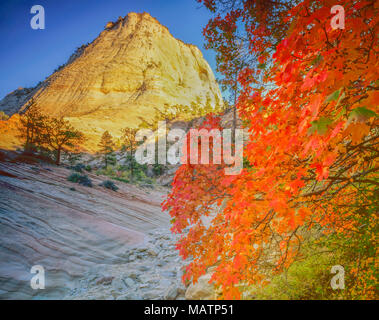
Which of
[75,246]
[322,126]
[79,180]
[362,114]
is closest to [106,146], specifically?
[79,180]

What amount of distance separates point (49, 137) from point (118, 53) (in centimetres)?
4547

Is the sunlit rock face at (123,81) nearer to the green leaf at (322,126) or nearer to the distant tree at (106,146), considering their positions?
the distant tree at (106,146)

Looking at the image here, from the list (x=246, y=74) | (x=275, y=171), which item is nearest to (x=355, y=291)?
(x=275, y=171)

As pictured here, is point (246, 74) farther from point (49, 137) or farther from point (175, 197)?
point (49, 137)

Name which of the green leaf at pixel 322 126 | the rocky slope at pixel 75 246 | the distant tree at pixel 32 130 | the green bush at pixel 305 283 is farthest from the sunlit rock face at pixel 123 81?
the green leaf at pixel 322 126

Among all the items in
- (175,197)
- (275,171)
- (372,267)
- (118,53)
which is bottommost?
(372,267)

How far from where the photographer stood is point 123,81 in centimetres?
4403

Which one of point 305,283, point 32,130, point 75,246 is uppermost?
point 32,130

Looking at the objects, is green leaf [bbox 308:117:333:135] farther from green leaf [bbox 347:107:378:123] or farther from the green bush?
the green bush

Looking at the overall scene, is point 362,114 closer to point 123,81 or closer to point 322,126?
point 322,126

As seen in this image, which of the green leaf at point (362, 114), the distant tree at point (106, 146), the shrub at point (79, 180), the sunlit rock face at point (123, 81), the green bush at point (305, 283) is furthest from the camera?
the sunlit rock face at point (123, 81)

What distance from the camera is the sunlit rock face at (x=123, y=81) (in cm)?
3797

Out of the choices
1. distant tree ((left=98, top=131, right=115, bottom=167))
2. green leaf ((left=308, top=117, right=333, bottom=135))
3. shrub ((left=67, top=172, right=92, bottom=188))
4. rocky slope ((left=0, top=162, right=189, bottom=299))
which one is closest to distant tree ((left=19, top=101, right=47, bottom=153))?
shrub ((left=67, top=172, right=92, bottom=188))

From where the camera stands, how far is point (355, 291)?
2104mm
